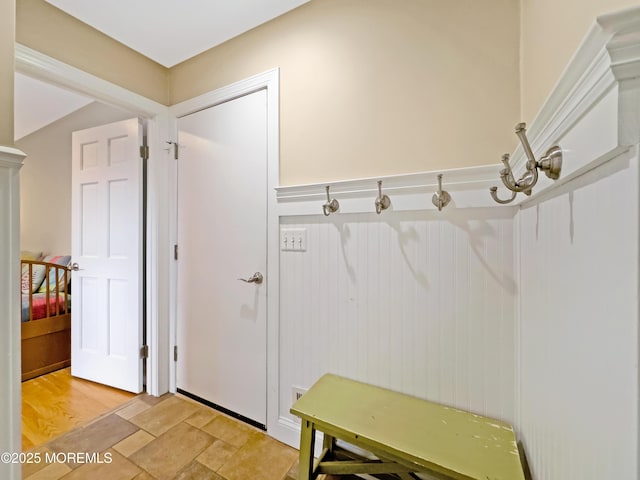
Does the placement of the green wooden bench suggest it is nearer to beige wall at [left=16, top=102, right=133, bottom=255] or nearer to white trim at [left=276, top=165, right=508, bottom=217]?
white trim at [left=276, top=165, right=508, bottom=217]

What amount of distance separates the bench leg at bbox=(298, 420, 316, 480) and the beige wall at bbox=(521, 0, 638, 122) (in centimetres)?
140

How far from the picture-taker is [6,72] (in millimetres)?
995

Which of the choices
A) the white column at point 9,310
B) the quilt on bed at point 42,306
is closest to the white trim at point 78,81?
the white column at point 9,310

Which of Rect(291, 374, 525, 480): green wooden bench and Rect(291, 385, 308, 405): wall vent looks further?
Rect(291, 385, 308, 405): wall vent

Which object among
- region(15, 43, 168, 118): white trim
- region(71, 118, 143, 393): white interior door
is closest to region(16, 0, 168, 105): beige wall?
region(15, 43, 168, 118): white trim

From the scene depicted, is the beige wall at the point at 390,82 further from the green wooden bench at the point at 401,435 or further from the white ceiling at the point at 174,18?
the green wooden bench at the point at 401,435

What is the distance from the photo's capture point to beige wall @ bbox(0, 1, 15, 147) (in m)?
0.98

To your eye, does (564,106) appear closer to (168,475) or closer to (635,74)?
(635,74)

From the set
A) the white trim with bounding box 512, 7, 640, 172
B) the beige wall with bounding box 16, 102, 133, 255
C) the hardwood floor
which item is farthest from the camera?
the beige wall with bounding box 16, 102, 133, 255

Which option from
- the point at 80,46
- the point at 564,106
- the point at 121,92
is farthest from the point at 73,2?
the point at 564,106

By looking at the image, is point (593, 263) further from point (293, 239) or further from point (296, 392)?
point (296, 392)

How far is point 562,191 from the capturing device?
581mm

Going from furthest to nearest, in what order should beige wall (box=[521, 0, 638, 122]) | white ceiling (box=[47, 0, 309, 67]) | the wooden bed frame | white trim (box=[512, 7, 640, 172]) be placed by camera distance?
the wooden bed frame
white ceiling (box=[47, 0, 309, 67])
beige wall (box=[521, 0, 638, 122])
white trim (box=[512, 7, 640, 172])

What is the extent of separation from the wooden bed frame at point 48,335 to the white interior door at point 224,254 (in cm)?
138
